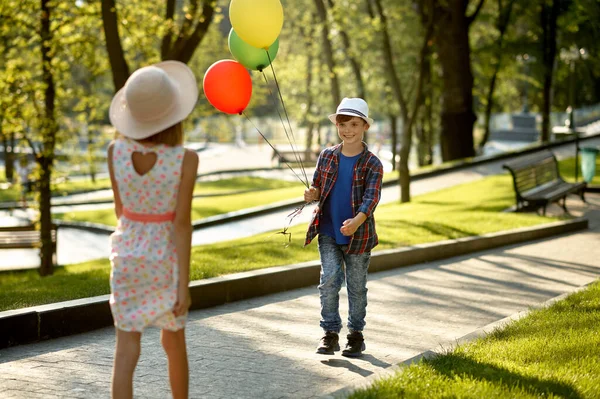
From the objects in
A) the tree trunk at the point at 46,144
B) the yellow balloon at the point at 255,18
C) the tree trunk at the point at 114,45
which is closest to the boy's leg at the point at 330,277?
the yellow balloon at the point at 255,18

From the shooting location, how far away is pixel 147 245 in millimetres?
4414

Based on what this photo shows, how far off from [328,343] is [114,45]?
9.89 meters

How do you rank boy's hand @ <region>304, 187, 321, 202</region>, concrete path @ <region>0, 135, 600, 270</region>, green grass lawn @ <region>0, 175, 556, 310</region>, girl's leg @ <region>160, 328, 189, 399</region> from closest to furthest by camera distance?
girl's leg @ <region>160, 328, 189, 399</region>
boy's hand @ <region>304, 187, 321, 202</region>
green grass lawn @ <region>0, 175, 556, 310</region>
concrete path @ <region>0, 135, 600, 270</region>

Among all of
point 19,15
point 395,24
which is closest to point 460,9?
point 395,24

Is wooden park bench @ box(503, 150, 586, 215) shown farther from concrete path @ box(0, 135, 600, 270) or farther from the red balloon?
the red balloon

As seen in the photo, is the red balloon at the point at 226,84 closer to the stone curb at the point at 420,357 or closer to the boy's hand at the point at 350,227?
the boy's hand at the point at 350,227

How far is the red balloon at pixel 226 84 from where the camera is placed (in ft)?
23.5

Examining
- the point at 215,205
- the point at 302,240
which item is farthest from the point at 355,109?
the point at 215,205

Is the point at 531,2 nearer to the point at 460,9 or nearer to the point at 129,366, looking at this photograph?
the point at 460,9

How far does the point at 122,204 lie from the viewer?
14.9 feet

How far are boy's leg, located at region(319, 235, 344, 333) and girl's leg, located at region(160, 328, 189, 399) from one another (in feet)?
7.04

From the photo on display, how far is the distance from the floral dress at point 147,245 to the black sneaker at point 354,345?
2419 millimetres

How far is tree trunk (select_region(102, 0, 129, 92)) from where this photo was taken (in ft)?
49.1

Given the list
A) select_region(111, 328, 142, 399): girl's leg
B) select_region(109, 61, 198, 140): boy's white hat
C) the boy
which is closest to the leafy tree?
the boy
